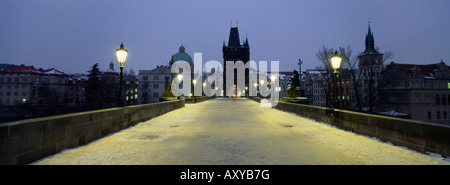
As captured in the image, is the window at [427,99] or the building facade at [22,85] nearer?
the window at [427,99]

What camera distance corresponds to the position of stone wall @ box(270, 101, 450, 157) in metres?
4.82

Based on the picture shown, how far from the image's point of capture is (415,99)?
57875 millimetres

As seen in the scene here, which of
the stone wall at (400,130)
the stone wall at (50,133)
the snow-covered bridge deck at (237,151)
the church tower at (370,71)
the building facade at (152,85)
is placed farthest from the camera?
the building facade at (152,85)

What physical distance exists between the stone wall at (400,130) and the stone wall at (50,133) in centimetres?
856

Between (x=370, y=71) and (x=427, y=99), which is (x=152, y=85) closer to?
(x=370, y=71)

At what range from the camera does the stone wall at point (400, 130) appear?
4.82 metres

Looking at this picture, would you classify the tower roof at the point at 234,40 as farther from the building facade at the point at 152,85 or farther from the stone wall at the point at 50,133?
the stone wall at the point at 50,133

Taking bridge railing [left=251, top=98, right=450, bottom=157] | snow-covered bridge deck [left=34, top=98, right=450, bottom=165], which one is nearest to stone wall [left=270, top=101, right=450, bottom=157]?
bridge railing [left=251, top=98, right=450, bottom=157]

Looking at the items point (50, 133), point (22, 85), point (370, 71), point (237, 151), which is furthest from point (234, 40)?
point (50, 133)

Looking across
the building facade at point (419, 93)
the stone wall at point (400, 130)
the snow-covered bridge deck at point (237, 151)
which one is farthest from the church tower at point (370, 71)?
the snow-covered bridge deck at point (237, 151)

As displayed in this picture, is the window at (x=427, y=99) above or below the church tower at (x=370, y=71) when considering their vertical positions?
below

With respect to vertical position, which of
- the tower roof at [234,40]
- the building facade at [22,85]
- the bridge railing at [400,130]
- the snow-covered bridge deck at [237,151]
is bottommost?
the snow-covered bridge deck at [237,151]
